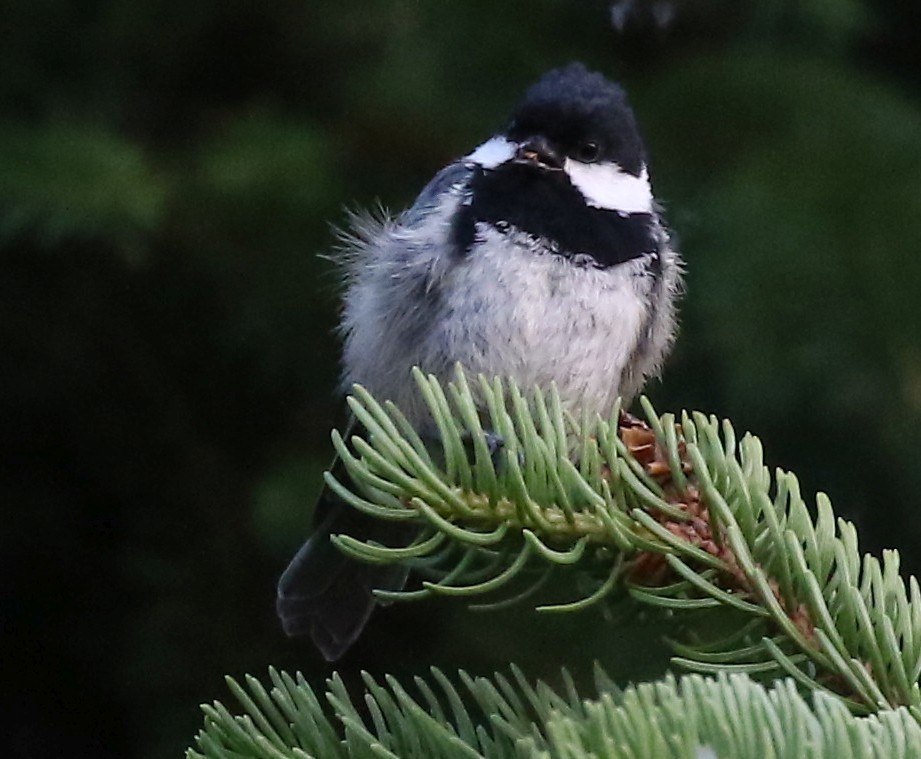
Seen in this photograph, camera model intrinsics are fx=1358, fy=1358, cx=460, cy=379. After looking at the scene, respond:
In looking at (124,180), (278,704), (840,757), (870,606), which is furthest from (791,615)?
(124,180)

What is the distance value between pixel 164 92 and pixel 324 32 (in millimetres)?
304

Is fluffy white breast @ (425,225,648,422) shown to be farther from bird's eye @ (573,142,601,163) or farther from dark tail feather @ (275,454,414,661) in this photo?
dark tail feather @ (275,454,414,661)

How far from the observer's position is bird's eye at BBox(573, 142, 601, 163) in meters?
1.80

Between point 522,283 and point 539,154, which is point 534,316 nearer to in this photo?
point 522,283

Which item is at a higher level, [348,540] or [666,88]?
[666,88]

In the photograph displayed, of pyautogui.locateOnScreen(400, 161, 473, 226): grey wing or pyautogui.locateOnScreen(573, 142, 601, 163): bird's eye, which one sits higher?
pyautogui.locateOnScreen(573, 142, 601, 163): bird's eye

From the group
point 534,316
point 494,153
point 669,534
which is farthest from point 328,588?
point 669,534

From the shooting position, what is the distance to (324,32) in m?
2.39

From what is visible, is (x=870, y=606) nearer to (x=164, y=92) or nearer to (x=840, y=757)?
(x=840, y=757)

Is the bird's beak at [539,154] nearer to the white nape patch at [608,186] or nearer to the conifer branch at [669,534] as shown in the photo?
the white nape patch at [608,186]

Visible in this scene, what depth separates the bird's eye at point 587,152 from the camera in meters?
1.80

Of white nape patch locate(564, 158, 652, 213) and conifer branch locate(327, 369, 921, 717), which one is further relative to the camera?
white nape patch locate(564, 158, 652, 213)

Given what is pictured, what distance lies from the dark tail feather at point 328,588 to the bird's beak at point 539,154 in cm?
52

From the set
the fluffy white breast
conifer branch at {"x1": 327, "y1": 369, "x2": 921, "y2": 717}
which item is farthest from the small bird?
conifer branch at {"x1": 327, "y1": 369, "x2": 921, "y2": 717}
